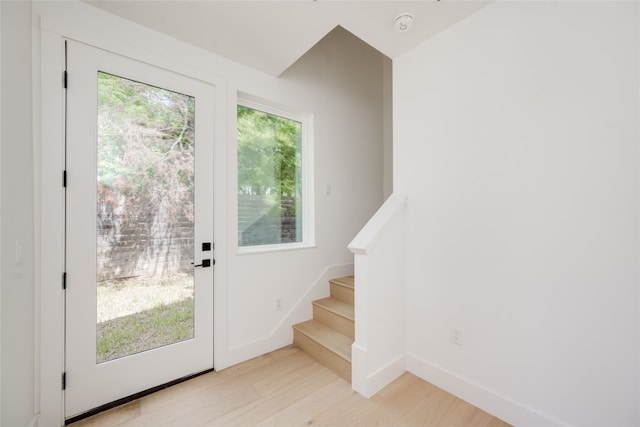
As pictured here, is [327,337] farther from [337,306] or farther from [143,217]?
[143,217]

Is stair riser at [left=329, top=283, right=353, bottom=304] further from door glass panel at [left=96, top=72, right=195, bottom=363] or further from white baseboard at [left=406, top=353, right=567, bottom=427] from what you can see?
door glass panel at [left=96, top=72, right=195, bottom=363]

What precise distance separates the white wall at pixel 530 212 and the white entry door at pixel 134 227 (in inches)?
67.7

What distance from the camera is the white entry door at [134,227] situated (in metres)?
1.64

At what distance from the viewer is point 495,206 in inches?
65.8

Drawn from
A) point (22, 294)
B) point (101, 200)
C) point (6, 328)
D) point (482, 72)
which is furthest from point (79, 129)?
point (482, 72)

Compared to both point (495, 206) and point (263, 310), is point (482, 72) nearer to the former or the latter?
point (495, 206)

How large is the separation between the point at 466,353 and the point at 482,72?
74.5 inches

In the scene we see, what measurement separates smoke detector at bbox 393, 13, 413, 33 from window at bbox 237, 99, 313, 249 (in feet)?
4.03

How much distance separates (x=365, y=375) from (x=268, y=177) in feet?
6.17

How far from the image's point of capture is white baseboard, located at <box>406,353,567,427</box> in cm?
151

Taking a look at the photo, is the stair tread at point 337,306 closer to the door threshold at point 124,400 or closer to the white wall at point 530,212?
the white wall at point 530,212

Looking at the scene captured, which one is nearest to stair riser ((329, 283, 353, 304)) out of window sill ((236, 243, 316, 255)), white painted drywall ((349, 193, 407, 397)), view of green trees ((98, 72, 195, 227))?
window sill ((236, 243, 316, 255))

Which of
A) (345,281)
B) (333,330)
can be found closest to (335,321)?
(333,330)

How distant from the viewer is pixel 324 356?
7.31 feet
